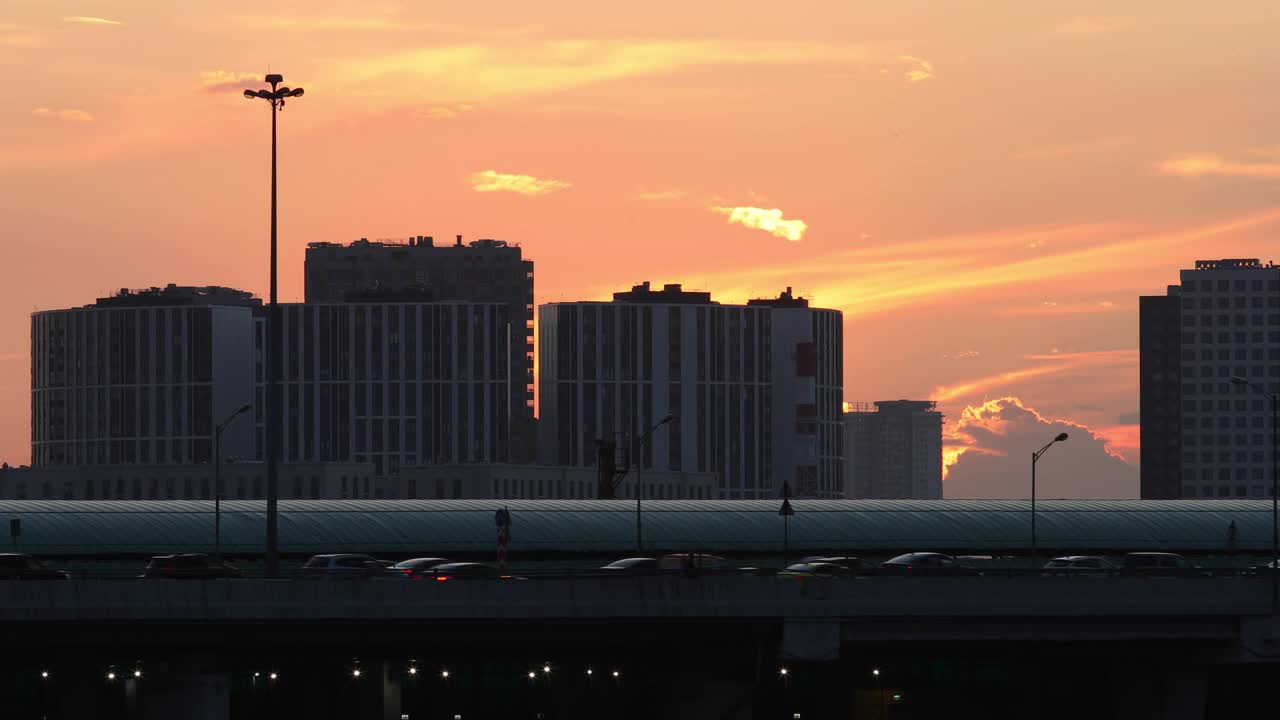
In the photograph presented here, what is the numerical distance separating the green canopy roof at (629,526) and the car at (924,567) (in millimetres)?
25592

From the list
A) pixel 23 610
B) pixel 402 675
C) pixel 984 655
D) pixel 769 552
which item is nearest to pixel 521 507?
pixel 769 552

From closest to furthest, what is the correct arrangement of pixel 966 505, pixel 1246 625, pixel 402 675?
pixel 1246 625, pixel 402 675, pixel 966 505

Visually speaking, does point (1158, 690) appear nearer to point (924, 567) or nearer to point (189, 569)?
point (924, 567)

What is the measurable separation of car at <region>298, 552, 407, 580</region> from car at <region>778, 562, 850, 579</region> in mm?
14390

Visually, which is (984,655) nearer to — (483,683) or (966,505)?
(483,683)

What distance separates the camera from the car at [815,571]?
82.4 metres

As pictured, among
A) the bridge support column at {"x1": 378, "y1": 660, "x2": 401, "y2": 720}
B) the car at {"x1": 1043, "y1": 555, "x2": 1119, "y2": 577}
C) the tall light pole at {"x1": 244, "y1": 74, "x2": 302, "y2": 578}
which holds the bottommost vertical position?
the bridge support column at {"x1": 378, "y1": 660, "x2": 401, "y2": 720}

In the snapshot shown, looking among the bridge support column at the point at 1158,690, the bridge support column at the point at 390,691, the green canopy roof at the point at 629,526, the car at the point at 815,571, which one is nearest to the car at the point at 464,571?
the bridge support column at the point at 390,691

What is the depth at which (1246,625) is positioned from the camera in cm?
8638

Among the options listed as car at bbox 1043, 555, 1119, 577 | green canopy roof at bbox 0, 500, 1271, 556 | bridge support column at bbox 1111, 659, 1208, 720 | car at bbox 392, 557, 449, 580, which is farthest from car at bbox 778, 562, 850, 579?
green canopy roof at bbox 0, 500, 1271, 556

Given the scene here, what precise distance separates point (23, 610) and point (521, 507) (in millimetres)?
57003

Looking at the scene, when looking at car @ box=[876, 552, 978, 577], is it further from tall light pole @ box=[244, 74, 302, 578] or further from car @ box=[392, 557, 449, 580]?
tall light pole @ box=[244, 74, 302, 578]

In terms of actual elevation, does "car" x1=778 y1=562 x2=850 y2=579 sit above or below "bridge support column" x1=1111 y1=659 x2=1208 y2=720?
above

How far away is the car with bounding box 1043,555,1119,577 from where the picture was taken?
8544 cm
